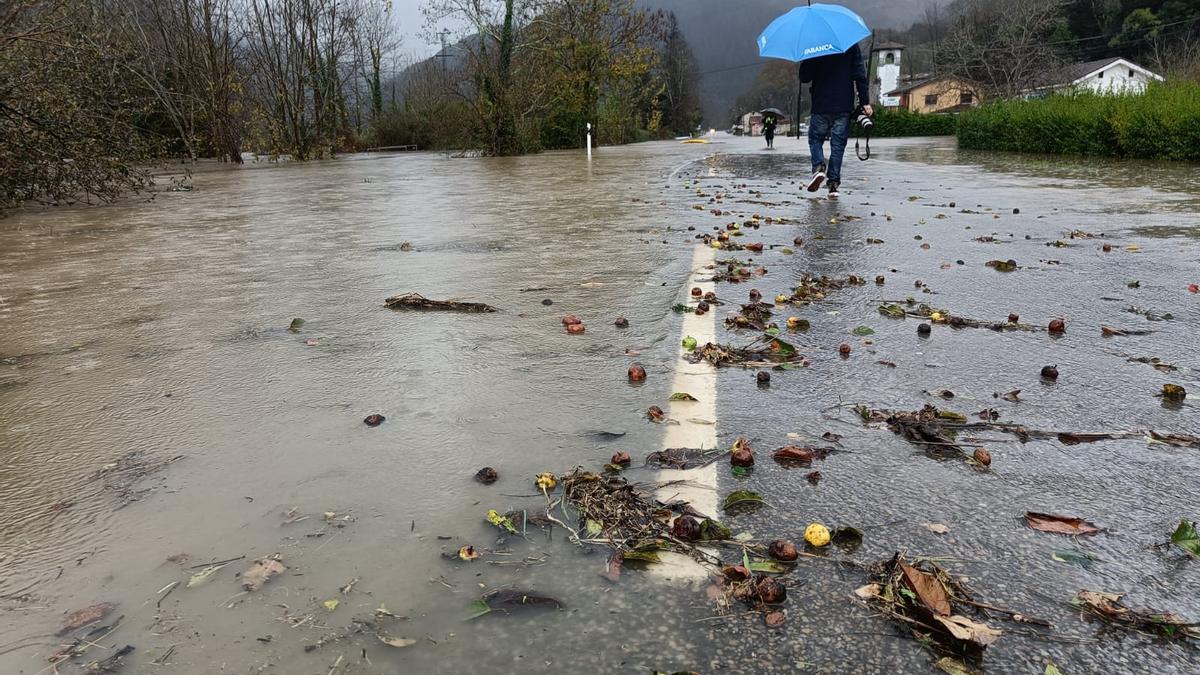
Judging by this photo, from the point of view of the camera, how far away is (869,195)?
1041cm

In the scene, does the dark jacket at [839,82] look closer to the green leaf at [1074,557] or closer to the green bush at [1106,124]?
the green leaf at [1074,557]

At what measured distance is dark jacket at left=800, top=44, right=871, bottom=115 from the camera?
950 centimetres

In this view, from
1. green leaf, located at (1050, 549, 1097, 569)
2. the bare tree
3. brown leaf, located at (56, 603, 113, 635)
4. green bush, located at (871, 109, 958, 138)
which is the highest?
the bare tree

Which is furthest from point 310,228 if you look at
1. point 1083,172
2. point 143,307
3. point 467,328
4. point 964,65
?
point 964,65

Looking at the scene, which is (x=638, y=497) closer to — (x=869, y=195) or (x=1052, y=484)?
(x=1052, y=484)

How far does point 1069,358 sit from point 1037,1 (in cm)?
6955

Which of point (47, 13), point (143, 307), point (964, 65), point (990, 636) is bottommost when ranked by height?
point (990, 636)

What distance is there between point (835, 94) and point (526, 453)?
849 centimetres

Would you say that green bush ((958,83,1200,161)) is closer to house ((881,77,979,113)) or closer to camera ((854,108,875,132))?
camera ((854,108,875,132))

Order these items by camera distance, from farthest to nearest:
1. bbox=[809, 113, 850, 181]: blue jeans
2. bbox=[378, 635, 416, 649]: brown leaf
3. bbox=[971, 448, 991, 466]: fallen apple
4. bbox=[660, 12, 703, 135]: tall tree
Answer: bbox=[660, 12, 703, 135]: tall tree
bbox=[809, 113, 850, 181]: blue jeans
bbox=[971, 448, 991, 466]: fallen apple
bbox=[378, 635, 416, 649]: brown leaf

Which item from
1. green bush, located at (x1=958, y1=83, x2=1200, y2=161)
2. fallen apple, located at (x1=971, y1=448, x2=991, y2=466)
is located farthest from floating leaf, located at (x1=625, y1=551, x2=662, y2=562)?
green bush, located at (x1=958, y1=83, x2=1200, y2=161)

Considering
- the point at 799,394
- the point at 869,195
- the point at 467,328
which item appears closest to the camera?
the point at 799,394

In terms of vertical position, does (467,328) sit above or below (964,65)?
below

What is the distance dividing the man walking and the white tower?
334ft
